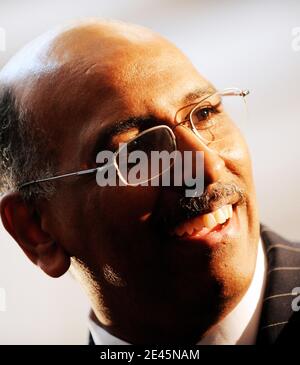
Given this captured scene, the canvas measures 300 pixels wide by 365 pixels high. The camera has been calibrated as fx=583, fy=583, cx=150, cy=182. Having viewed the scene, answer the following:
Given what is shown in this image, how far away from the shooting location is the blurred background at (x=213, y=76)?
1192mm

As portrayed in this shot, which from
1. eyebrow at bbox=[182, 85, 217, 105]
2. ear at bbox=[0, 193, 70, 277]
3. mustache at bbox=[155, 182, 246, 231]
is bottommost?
ear at bbox=[0, 193, 70, 277]

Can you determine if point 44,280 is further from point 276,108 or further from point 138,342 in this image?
point 276,108

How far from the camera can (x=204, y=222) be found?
1003 millimetres

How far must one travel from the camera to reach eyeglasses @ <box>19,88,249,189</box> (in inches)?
39.4

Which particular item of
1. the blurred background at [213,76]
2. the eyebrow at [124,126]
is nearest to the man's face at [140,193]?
the eyebrow at [124,126]

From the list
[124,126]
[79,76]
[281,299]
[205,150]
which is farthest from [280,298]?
[79,76]

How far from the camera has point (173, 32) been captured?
4.02ft

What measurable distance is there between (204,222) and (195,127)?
168 millimetres

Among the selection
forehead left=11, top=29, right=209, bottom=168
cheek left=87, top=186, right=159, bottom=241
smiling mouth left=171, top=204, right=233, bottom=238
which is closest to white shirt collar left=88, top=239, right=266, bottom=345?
smiling mouth left=171, top=204, right=233, bottom=238

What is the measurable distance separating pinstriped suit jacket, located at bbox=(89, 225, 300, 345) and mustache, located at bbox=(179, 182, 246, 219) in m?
0.17

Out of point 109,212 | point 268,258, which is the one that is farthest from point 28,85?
point 268,258

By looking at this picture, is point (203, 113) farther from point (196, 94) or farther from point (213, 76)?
point (213, 76)

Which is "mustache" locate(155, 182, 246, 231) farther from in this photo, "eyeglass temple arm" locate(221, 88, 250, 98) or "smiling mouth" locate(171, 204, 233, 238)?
"eyeglass temple arm" locate(221, 88, 250, 98)

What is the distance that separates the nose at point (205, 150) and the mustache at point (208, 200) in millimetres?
15
